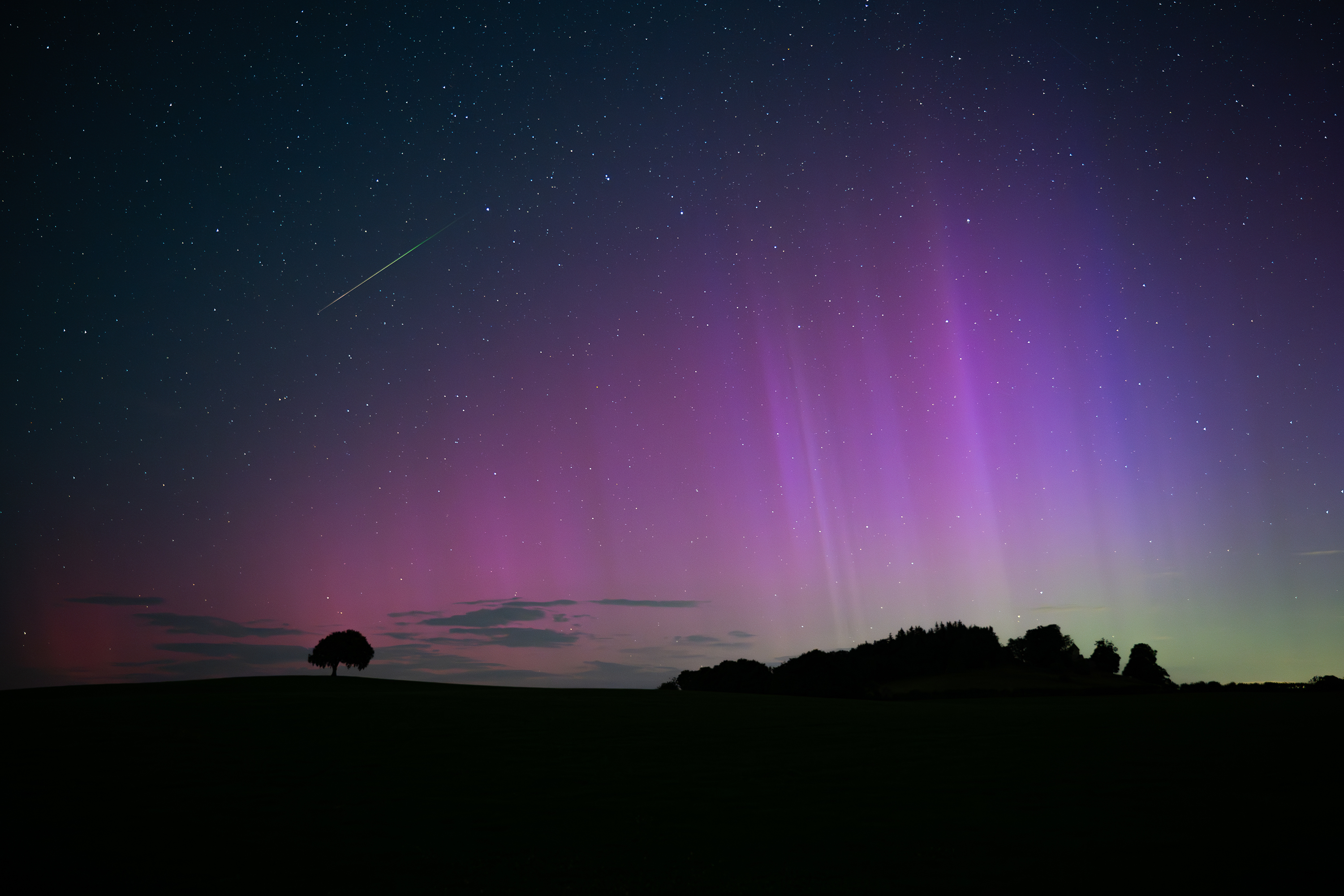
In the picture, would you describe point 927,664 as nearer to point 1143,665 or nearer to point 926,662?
point 926,662

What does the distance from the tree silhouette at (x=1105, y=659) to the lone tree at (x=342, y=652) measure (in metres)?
85.7

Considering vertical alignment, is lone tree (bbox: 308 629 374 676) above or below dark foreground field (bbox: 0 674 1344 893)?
above

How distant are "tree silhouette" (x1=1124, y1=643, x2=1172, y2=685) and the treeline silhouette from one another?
8 centimetres

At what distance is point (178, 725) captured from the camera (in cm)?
3023

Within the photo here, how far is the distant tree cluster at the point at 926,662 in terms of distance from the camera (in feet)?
290

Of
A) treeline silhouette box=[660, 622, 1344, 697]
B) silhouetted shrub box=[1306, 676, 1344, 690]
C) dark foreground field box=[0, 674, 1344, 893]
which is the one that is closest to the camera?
dark foreground field box=[0, 674, 1344, 893]

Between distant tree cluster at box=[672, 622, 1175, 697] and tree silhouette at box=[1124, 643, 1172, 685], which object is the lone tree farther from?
tree silhouette at box=[1124, 643, 1172, 685]

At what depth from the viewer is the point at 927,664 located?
3895 inches

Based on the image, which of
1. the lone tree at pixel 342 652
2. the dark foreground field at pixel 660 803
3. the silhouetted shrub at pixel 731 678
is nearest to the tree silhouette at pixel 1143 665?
the silhouetted shrub at pixel 731 678

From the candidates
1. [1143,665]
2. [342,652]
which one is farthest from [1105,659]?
[342,652]

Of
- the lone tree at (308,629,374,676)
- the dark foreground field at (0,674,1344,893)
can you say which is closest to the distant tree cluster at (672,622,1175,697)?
the lone tree at (308,629,374,676)

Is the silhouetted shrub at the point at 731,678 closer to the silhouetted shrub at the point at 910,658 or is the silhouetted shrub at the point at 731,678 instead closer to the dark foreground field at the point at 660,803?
the silhouetted shrub at the point at 910,658

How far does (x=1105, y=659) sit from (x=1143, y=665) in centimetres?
399

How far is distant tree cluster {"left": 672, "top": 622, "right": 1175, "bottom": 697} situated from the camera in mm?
88500
